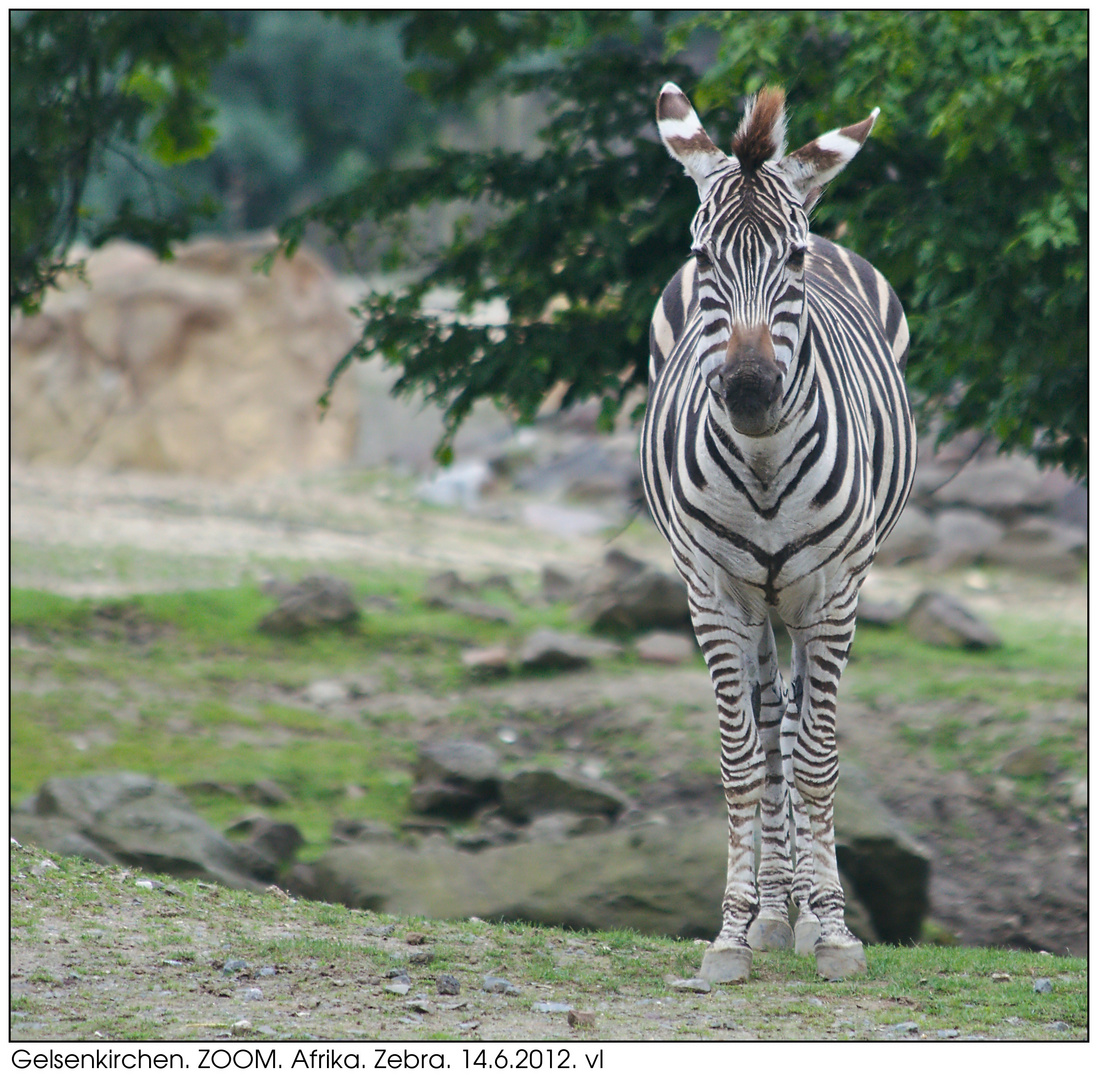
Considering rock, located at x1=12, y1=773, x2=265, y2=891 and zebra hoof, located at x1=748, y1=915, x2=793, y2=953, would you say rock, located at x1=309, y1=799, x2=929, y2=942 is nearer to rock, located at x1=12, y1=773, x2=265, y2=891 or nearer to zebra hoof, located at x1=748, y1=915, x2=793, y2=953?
rock, located at x1=12, y1=773, x2=265, y2=891

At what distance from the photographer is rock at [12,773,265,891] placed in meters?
7.48

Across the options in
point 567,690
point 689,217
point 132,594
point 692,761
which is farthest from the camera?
point 132,594

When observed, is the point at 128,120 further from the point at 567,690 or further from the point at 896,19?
the point at 567,690

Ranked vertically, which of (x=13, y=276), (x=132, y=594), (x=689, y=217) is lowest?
(x=132, y=594)

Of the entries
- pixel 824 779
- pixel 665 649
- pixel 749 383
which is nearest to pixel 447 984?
pixel 824 779

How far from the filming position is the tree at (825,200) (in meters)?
6.68

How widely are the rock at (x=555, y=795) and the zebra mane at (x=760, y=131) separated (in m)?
5.94

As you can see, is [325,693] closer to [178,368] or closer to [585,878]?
[585,878]

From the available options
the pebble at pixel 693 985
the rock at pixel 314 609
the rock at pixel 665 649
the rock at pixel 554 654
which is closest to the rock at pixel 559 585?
the rock at pixel 665 649

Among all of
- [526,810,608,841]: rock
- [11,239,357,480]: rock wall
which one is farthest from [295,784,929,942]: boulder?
[11,239,357,480]: rock wall

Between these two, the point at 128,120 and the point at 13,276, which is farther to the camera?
the point at 128,120

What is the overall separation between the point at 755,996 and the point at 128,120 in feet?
23.5

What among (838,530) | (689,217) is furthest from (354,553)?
(838,530)

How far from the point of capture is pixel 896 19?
6.81 metres
